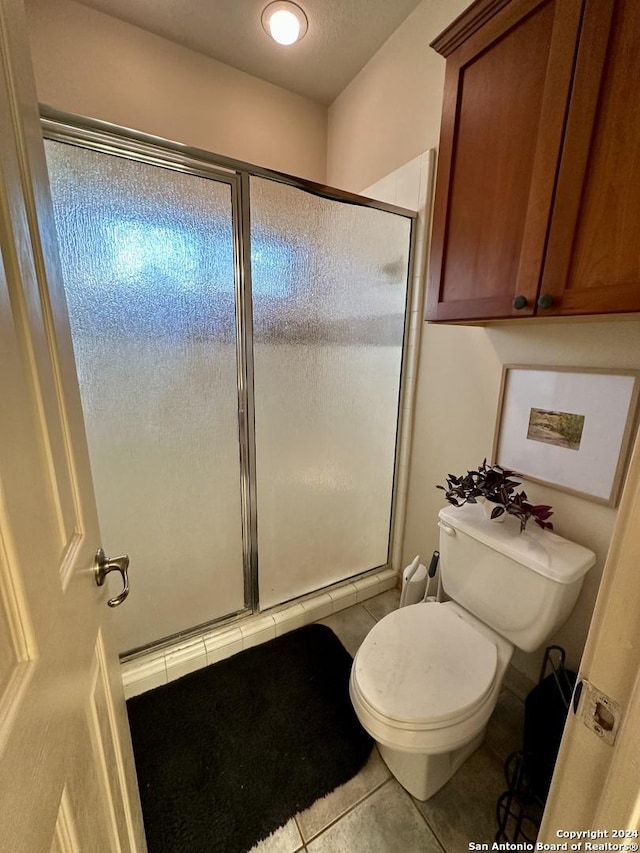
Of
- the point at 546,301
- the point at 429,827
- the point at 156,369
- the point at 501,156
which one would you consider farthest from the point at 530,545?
the point at 156,369

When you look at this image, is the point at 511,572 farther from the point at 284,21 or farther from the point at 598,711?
the point at 284,21

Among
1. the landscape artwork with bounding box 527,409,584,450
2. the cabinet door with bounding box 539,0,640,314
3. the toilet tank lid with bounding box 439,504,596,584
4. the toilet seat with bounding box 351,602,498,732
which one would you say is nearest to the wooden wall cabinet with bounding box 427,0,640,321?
the cabinet door with bounding box 539,0,640,314

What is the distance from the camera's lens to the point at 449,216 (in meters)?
1.06

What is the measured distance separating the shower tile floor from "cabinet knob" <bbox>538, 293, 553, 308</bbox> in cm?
141

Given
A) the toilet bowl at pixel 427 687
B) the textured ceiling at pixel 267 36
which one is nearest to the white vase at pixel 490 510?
the toilet bowl at pixel 427 687

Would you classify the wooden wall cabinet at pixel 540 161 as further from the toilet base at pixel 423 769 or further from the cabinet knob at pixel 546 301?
the toilet base at pixel 423 769

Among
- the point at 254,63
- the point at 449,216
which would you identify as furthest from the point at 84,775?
the point at 254,63

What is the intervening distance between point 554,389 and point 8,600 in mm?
1338

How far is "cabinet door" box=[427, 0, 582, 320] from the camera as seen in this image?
794mm

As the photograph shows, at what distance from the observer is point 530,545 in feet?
3.41

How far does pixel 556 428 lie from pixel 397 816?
4.08ft

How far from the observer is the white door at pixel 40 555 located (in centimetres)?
32

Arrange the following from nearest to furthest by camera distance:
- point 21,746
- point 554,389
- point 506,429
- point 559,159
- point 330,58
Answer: point 21,746 < point 559,159 < point 554,389 < point 506,429 < point 330,58

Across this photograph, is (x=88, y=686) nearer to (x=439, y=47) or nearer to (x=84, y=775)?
(x=84, y=775)
